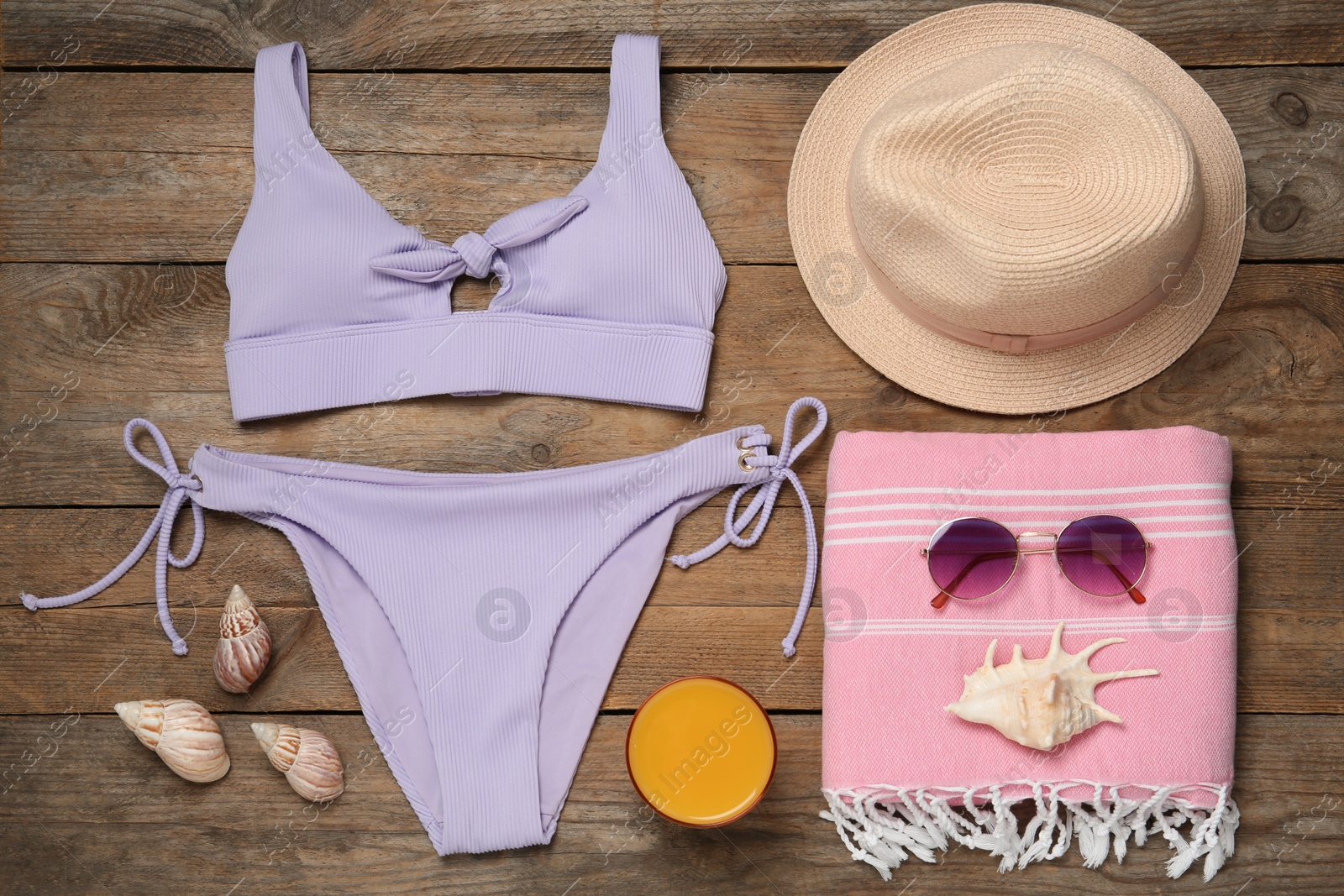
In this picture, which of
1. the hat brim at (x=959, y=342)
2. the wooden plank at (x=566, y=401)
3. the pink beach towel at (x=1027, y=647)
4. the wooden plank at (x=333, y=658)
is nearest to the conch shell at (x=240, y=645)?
the wooden plank at (x=333, y=658)

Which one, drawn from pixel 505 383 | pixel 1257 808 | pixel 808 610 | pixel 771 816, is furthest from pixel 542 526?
pixel 1257 808

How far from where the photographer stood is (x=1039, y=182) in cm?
101

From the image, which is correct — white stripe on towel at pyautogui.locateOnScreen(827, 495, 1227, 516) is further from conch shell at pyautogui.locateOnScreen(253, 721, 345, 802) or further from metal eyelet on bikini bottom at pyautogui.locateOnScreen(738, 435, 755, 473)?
conch shell at pyautogui.locateOnScreen(253, 721, 345, 802)

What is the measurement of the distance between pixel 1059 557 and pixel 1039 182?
445mm

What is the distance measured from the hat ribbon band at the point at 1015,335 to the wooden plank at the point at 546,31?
27cm

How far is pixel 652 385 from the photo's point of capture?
1.15m

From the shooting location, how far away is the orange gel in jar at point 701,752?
1.01 meters

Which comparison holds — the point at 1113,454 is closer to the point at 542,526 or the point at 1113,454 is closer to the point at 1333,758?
the point at 1333,758

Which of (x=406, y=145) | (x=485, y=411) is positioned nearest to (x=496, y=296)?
(x=485, y=411)

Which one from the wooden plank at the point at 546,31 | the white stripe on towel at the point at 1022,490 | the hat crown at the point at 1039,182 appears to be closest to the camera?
the hat crown at the point at 1039,182

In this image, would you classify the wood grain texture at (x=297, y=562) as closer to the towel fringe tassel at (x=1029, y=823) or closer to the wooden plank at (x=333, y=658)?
the wooden plank at (x=333, y=658)

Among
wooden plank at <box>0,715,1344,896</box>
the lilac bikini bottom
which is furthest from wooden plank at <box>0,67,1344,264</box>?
wooden plank at <box>0,715,1344,896</box>

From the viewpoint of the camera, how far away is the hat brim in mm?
1129

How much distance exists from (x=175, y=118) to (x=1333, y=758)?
1.75 metres
